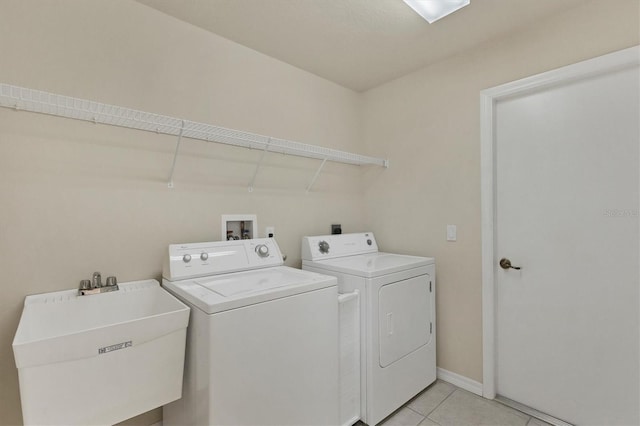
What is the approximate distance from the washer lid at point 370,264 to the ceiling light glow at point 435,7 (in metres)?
1.52

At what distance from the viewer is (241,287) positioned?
148 centimetres

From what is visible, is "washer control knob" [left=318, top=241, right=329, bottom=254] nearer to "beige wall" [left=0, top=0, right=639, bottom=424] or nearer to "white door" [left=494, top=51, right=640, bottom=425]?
"beige wall" [left=0, top=0, right=639, bottom=424]

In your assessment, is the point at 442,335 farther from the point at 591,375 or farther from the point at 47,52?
the point at 47,52

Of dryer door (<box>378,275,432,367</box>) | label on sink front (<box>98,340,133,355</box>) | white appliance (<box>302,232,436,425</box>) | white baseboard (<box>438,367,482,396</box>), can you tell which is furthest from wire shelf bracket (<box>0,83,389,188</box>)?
white baseboard (<box>438,367,482,396</box>)

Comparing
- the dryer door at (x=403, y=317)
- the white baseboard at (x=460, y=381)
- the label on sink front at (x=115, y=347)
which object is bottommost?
the white baseboard at (x=460, y=381)

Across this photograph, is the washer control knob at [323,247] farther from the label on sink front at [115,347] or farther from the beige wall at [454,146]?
the label on sink front at [115,347]

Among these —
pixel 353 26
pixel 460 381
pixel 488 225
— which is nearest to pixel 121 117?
pixel 353 26

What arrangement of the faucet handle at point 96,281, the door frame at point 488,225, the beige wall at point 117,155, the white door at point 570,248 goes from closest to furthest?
the beige wall at point 117,155 → the faucet handle at point 96,281 → the white door at point 570,248 → the door frame at point 488,225

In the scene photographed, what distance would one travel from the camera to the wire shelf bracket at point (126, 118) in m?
1.32

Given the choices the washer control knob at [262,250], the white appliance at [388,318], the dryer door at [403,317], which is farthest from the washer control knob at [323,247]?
the dryer door at [403,317]

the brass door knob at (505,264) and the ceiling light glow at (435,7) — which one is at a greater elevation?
the ceiling light glow at (435,7)

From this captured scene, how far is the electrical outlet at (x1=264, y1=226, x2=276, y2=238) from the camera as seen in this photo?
7.34 ft

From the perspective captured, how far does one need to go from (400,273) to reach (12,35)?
7.78 ft

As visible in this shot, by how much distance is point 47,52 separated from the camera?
1481 mm
